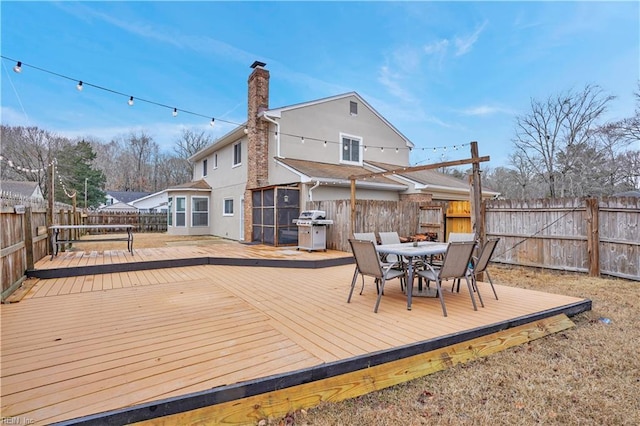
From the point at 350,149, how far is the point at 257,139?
4259 mm

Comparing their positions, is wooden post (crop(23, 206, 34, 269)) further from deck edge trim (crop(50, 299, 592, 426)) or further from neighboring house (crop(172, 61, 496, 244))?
neighboring house (crop(172, 61, 496, 244))

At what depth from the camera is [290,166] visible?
10586mm

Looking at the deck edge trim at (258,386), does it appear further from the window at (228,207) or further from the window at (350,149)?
the window at (228,207)

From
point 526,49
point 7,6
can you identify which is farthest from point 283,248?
point 526,49

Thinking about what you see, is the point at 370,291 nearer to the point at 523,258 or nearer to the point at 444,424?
the point at 444,424

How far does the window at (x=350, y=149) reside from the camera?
44.7 ft

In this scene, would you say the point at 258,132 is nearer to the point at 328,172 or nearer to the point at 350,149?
the point at 328,172

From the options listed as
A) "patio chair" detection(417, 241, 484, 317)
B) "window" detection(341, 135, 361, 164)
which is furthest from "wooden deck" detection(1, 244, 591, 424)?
"window" detection(341, 135, 361, 164)

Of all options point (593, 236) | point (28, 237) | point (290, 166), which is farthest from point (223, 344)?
point (290, 166)

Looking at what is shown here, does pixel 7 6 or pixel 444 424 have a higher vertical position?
pixel 7 6

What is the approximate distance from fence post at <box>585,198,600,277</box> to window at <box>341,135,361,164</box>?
869 centimetres

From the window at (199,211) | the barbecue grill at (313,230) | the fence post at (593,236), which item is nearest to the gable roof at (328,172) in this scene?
the barbecue grill at (313,230)

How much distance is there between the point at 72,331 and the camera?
320 cm

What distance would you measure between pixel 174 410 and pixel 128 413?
25cm
